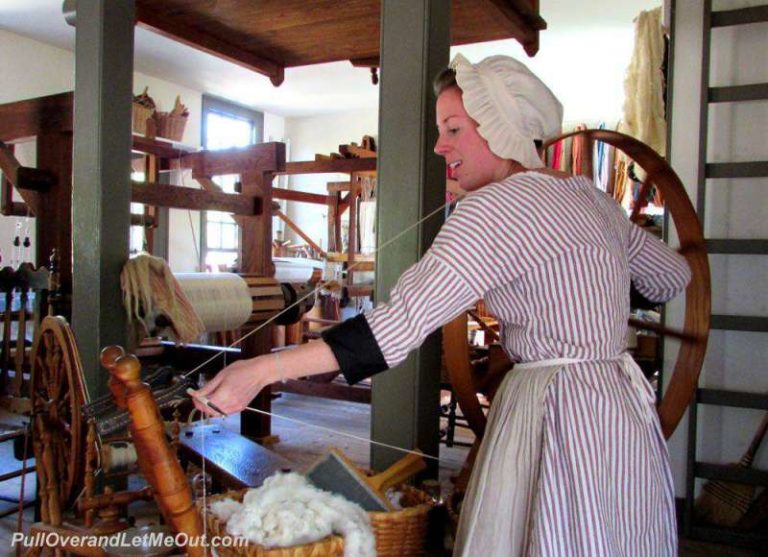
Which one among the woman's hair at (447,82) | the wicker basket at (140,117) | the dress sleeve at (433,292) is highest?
the wicker basket at (140,117)

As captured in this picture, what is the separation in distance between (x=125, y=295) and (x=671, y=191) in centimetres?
171

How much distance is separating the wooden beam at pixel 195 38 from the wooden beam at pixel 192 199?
0.61 meters

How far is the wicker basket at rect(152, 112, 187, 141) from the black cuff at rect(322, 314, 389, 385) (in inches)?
300

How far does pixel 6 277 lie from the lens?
9.00 ft

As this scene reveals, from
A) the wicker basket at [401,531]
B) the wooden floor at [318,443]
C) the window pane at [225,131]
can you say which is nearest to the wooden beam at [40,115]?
the wooden floor at [318,443]

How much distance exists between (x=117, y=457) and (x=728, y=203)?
2.54 meters

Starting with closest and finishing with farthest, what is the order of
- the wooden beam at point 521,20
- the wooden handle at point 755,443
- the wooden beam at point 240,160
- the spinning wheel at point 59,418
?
the spinning wheel at point 59,418 < the wooden beam at point 521,20 < the wooden handle at point 755,443 < the wooden beam at point 240,160

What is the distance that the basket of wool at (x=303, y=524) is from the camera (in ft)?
3.79

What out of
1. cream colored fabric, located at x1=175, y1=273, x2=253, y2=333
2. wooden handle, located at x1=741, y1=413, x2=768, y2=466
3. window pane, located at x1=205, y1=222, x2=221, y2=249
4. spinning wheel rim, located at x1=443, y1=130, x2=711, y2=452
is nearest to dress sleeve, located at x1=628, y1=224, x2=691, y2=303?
spinning wheel rim, located at x1=443, y1=130, x2=711, y2=452

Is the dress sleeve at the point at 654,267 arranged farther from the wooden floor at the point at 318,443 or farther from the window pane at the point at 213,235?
the window pane at the point at 213,235

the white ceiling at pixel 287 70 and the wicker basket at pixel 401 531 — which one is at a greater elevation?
the white ceiling at pixel 287 70

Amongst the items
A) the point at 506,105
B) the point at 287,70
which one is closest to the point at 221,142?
the point at 287,70

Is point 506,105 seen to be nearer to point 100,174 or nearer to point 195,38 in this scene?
point 100,174

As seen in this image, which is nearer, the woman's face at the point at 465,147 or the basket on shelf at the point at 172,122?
the woman's face at the point at 465,147
